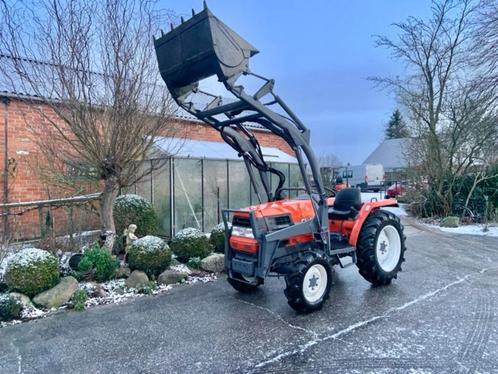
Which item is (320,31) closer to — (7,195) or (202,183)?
(202,183)

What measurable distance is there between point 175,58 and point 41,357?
3163mm

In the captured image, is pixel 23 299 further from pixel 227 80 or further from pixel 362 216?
pixel 362 216

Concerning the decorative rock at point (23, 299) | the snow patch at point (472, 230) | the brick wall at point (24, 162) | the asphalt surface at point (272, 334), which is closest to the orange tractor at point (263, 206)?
the asphalt surface at point (272, 334)

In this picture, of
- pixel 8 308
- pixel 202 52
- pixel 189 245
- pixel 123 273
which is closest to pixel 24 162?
pixel 123 273

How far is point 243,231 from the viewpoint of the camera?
4688mm

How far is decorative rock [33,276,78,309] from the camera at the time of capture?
15.8 feet

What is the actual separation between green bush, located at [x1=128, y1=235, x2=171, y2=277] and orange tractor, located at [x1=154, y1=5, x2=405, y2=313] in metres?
1.35

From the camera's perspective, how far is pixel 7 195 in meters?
8.07

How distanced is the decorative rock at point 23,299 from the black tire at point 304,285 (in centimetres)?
316

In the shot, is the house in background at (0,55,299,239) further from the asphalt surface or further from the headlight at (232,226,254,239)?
the headlight at (232,226,254,239)

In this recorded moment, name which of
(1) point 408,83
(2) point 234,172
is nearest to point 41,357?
(2) point 234,172

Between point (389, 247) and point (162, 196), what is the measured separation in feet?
16.8

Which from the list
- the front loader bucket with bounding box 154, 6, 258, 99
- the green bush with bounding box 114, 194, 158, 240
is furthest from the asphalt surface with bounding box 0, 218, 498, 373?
the front loader bucket with bounding box 154, 6, 258, 99

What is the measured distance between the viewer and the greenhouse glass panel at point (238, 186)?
990 centimetres
